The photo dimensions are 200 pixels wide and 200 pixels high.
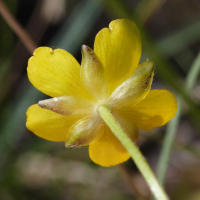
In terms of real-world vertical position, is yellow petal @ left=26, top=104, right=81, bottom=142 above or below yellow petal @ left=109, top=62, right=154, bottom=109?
above

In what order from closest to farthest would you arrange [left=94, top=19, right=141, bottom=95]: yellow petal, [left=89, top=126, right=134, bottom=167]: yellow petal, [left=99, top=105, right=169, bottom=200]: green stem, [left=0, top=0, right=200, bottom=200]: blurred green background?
[left=99, top=105, right=169, bottom=200]: green stem → [left=94, top=19, right=141, bottom=95]: yellow petal → [left=89, top=126, right=134, bottom=167]: yellow petal → [left=0, top=0, right=200, bottom=200]: blurred green background

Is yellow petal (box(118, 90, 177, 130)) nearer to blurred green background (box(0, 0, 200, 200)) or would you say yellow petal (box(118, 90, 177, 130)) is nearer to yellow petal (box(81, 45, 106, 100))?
yellow petal (box(81, 45, 106, 100))

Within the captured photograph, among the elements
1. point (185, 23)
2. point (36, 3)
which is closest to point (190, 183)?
point (185, 23)

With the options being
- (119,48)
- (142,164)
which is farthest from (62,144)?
(142,164)

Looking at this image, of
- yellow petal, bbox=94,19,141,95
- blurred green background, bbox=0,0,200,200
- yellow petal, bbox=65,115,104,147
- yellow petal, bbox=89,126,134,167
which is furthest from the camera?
blurred green background, bbox=0,0,200,200

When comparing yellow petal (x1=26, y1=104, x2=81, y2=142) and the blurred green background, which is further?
the blurred green background

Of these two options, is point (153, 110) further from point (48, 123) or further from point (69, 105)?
point (48, 123)

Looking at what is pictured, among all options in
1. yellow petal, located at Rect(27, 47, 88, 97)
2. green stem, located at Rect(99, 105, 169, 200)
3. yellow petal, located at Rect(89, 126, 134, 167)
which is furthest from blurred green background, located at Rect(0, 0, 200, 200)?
green stem, located at Rect(99, 105, 169, 200)
